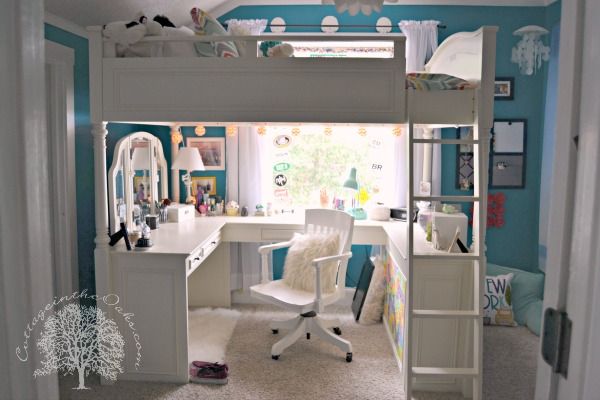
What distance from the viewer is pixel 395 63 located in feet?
8.63

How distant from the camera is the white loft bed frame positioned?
263cm

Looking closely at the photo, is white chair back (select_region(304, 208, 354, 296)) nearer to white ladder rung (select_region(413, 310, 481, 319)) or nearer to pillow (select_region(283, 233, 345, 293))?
pillow (select_region(283, 233, 345, 293))

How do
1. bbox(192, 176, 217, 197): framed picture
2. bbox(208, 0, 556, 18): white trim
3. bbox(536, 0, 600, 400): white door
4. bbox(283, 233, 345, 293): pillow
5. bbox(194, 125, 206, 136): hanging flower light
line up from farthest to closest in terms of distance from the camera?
bbox(192, 176, 217, 197): framed picture < bbox(194, 125, 206, 136): hanging flower light < bbox(208, 0, 556, 18): white trim < bbox(283, 233, 345, 293): pillow < bbox(536, 0, 600, 400): white door

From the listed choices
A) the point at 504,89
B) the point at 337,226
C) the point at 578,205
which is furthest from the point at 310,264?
the point at 578,205

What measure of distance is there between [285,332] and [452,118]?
2.05m

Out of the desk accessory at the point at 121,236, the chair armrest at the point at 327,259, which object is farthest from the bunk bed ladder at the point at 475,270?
the desk accessory at the point at 121,236

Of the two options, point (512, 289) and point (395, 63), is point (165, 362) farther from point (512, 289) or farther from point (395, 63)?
point (512, 289)

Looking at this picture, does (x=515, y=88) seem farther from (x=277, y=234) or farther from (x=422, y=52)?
(x=277, y=234)

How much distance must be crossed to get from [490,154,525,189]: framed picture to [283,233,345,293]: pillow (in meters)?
1.76


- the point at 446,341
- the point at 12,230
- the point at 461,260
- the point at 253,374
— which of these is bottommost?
the point at 253,374

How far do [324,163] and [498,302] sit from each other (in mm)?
1936

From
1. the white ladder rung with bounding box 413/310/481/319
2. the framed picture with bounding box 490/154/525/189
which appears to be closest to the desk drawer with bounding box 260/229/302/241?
the white ladder rung with bounding box 413/310/481/319

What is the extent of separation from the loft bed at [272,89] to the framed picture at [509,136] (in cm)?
172

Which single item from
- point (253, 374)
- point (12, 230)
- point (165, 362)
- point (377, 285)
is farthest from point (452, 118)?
point (12, 230)
